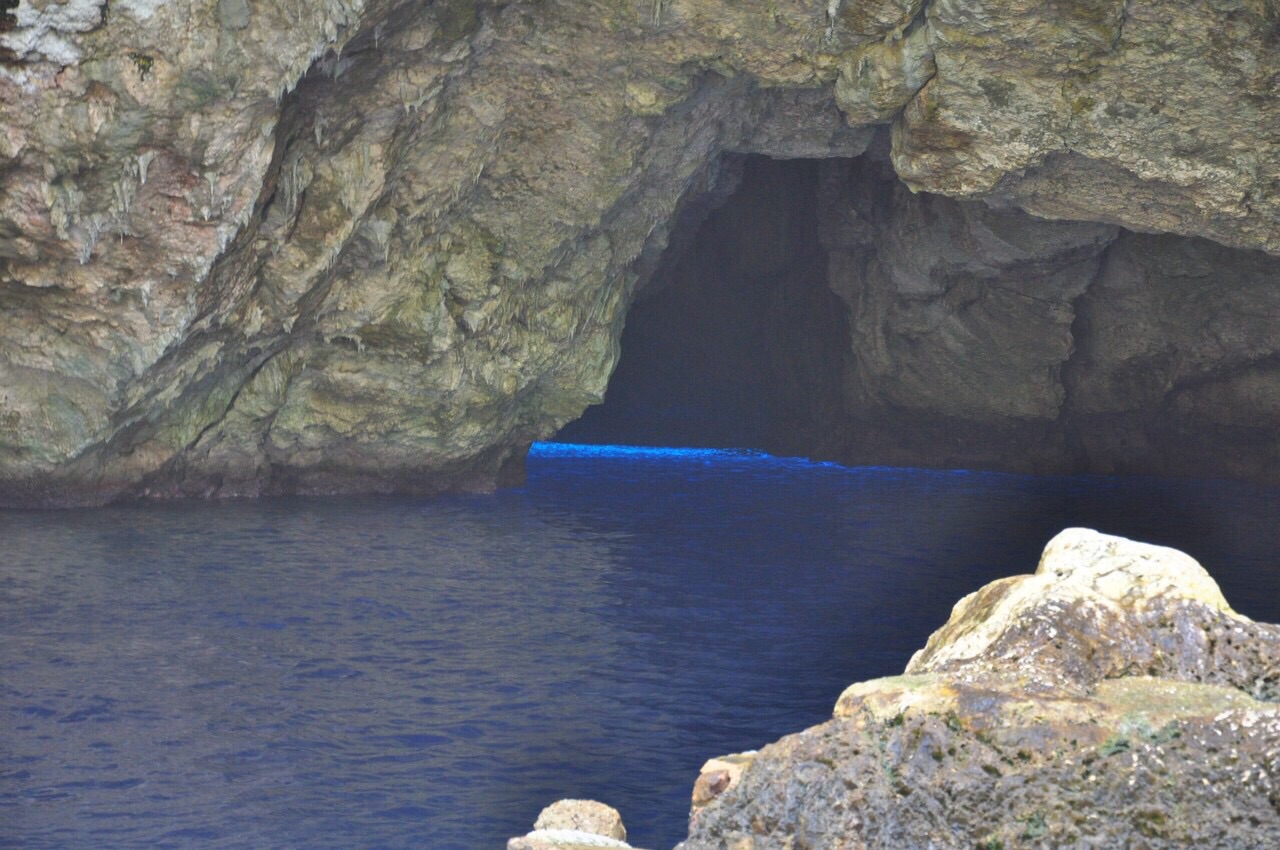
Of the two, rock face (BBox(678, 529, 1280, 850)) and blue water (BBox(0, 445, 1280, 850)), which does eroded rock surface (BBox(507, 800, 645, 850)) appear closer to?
blue water (BBox(0, 445, 1280, 850))

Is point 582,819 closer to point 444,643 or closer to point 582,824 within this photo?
point 582,824

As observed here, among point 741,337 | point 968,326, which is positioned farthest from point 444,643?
point 741,337

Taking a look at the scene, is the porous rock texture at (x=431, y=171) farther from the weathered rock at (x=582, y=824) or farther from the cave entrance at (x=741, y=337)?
the weathered rock at (x=582, y=824)

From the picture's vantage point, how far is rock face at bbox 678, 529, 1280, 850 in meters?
4.54

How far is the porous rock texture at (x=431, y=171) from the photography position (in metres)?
15.1

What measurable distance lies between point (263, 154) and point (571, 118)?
5295mm

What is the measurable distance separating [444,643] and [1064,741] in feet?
30.7

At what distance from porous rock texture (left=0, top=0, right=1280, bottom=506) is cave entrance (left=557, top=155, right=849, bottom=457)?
1010 centimetres

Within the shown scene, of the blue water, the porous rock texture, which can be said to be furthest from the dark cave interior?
the blue water

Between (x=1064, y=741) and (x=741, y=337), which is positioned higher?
(x=1064, y=741)

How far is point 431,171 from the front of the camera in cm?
1980

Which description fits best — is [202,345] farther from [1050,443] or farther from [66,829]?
[1050,443]

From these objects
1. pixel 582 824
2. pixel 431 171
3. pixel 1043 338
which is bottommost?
pixel 582 824

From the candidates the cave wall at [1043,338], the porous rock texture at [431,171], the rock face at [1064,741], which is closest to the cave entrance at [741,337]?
the cave wall at [1043,338]
